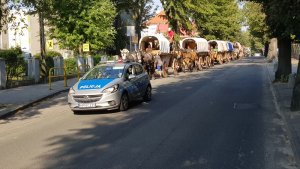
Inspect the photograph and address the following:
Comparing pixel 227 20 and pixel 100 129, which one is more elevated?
pixel 227 20

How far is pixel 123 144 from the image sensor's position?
9422mm

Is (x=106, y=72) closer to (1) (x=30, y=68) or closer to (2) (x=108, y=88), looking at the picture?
(2) (x=108, y=88)

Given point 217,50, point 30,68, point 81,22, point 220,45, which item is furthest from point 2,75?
point 220,45

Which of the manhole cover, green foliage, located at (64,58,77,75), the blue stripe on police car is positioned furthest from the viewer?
green foliage, located at (64,58,77,75)

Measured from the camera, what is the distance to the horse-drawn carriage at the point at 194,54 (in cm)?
3800

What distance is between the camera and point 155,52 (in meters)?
31.2

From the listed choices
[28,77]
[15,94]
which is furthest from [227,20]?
[15,94]

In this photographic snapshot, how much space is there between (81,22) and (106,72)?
18785 mm

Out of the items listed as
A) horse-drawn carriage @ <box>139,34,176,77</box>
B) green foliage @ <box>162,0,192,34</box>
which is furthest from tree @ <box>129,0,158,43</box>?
horse-drawn carriage @ <box>139,34,176,77</box>

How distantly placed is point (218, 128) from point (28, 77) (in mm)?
17590

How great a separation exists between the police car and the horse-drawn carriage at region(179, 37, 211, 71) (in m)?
21.6

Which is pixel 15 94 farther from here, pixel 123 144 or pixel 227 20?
pixel 227 20

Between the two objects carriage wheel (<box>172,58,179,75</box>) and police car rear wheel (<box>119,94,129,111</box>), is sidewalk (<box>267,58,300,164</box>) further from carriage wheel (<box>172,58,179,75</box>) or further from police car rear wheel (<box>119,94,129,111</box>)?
carriage wheel (<box>172,58,179,75</box>)

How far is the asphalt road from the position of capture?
8031mm
